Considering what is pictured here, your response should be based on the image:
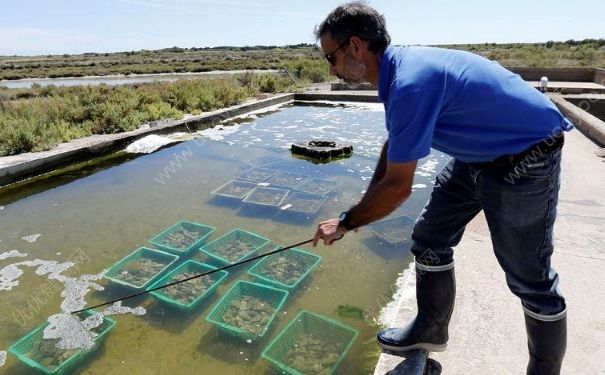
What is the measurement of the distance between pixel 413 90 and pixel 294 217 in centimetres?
318

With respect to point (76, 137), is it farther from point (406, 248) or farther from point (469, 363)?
point (469, 363)

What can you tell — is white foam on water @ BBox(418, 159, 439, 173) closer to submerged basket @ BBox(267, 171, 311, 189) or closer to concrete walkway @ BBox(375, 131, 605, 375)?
submerged basket @ BBox(267, 171, 311, 189)

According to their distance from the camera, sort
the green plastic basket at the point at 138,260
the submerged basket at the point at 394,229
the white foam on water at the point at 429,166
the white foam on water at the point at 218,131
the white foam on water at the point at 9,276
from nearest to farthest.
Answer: the green plastic basket at the point at 138,260 → the white foam on water at the point at 9,276 → the submerged basket at the point at 394,229 → the white foam on water at the point at 429,166 → the white foam on water at the point at 218,131

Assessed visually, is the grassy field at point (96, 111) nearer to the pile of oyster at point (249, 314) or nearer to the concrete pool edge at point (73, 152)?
the concrete pool edge at point (73, 152)

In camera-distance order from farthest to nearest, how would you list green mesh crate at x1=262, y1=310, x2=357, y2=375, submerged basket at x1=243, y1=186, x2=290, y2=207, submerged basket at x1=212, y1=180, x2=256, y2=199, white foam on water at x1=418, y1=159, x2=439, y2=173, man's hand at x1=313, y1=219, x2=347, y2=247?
white foam on water at x1=418, y1=159, x2=439, y2=173, submerged basket at x1=212, y1=180, x2=256, y2=199, submerged basket at x1=243, y1=186, x2=290, y2=207, green mesh crate at x1=262, y1=310, x2=357, y2=375, man's hand at x1=313, y1=219, x2=347, y2=247

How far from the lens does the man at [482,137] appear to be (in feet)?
4.06

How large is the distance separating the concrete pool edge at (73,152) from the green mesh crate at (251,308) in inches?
174

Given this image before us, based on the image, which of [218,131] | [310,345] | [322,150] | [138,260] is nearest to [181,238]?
[138,260]

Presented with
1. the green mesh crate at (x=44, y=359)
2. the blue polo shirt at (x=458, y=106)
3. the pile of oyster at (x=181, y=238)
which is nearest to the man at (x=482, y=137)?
the blue polo shirt at (x=458, y=106)

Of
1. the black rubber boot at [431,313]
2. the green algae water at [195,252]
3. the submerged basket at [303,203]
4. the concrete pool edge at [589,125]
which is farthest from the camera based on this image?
the concrete pool edge at [589,125]

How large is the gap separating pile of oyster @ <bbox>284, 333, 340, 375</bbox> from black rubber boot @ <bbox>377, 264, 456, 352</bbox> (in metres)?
0.58

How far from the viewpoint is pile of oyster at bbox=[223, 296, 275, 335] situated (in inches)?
101

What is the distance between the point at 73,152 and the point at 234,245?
422 cm

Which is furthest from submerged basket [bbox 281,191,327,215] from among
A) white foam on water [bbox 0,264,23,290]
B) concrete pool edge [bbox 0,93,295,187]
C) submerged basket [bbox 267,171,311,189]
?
concrete pool edge [bbox 0,93,295,187]
